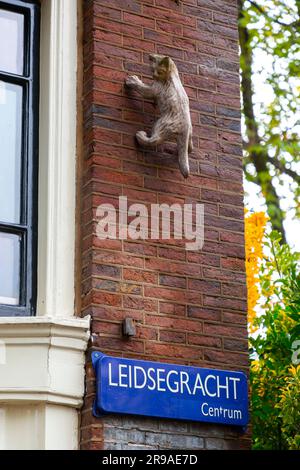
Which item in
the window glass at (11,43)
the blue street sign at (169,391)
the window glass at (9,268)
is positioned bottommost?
the blue street sign at (169,391)

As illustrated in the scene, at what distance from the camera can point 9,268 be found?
6.89 m

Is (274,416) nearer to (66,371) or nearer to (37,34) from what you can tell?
(66,371)

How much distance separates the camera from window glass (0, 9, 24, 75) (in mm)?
7254

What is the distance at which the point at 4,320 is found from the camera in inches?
257

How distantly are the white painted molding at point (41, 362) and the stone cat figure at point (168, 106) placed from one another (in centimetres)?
131

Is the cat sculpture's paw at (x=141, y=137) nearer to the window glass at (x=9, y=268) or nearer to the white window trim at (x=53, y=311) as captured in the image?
the white window trim at (x=53, y=311)

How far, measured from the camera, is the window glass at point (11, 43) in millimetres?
7254

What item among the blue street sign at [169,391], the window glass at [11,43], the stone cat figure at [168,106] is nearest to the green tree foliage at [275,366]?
the blue street sign at [169,391]

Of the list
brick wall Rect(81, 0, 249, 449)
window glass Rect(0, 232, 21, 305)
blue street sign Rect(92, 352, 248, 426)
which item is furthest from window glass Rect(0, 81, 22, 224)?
blue street sign Rect(92, 352, 248, 426)

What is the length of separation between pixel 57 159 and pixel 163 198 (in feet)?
2.37

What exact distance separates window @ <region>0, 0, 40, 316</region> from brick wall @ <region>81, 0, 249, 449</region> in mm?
328

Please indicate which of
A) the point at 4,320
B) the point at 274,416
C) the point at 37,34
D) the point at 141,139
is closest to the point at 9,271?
the point at 4,320

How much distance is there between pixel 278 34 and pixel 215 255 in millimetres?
8817

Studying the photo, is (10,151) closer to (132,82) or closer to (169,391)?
(132,82)
